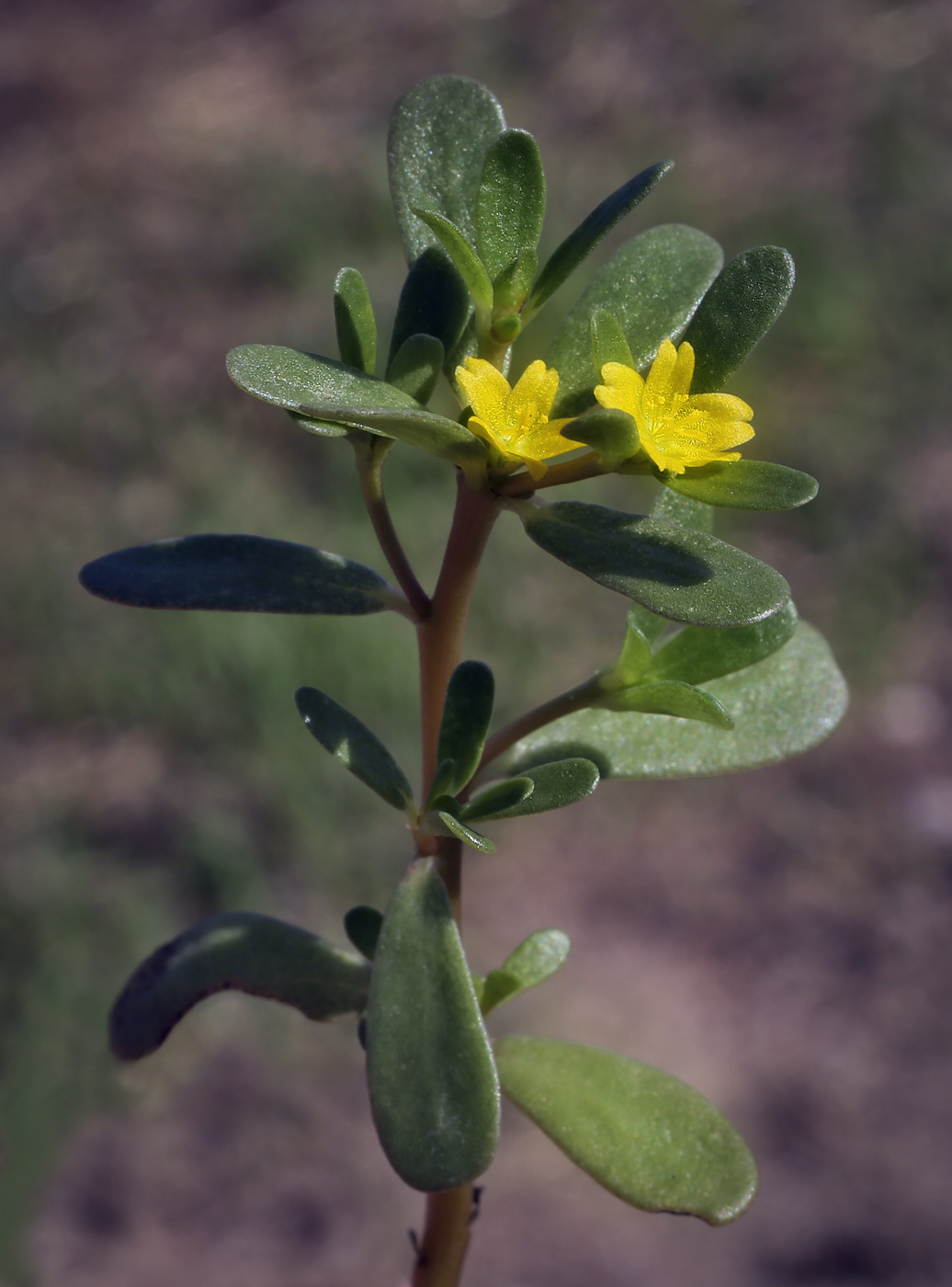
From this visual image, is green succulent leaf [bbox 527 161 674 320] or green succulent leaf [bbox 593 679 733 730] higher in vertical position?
green succulent leaf [bbox 527 161 674 320]

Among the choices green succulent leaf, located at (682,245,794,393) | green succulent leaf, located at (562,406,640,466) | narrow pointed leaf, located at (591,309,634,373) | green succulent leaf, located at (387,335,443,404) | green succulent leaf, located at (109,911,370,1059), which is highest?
green succulent leaf, located at (682,245,794,393)

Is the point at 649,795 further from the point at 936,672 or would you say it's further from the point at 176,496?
the point at 176,496

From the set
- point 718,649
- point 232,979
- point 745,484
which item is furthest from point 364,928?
point 745,484

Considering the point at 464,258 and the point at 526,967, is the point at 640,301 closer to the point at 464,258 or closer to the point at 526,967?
the point at 464,258


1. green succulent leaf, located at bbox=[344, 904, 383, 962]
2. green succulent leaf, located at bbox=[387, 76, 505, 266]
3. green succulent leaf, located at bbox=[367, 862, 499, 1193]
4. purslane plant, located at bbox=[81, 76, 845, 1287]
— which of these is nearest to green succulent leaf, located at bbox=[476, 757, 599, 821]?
purslane plant, located at bbox=[81, 76, 845, 1287]

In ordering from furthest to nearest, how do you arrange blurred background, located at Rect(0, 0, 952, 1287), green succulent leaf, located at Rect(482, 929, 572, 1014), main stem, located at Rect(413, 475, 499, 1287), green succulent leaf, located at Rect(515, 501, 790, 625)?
blurred background, located at Rect(0, 0, 952, 1287)
green succulent leaf, located at Rect(482, 929, 572, 1014)
main stem, located at Rect(413, 475, 499, 1287)
green succulent leaf, located at Rect(515, 501, 790, 625)

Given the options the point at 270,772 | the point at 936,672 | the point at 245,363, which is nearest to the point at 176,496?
the point at 270,772

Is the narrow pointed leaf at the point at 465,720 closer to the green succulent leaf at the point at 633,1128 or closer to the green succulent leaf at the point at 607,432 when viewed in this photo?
the green succulent leaf at the point at 607,432

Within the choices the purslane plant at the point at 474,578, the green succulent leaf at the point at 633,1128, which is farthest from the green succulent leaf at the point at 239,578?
the green succulent leaf at the point at 633,1128

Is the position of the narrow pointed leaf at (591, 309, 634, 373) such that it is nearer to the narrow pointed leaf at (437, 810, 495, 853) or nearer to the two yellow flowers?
the two yellow flowers
